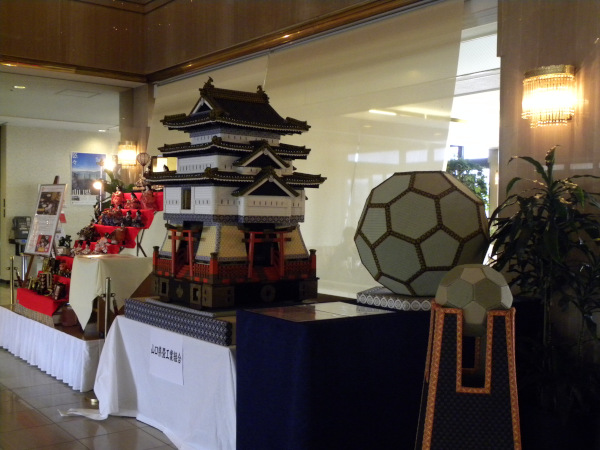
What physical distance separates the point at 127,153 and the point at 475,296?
22.6 ft

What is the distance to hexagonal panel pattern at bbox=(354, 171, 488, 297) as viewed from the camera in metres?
2.82

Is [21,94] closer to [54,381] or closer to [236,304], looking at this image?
[54,381]

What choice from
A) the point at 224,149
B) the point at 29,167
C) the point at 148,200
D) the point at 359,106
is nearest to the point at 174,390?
the point at 224,149

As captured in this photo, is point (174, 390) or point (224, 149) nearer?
point (224, 149)

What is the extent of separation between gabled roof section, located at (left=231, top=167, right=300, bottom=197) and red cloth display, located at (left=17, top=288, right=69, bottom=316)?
2505mm

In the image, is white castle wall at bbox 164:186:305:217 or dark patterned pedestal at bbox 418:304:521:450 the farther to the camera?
white castle wall at bbox 164:186:305:217

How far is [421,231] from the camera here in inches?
111

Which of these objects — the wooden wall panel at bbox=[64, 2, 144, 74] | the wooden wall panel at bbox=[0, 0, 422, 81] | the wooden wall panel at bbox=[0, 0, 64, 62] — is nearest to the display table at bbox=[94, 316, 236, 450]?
the wooden wall panel at bbox=[0, 0, 422, 81]

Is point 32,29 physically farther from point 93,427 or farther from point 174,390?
point 174,390

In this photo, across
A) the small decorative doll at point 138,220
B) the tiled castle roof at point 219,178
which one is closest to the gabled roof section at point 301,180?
the tiled castle roof at point 219,178

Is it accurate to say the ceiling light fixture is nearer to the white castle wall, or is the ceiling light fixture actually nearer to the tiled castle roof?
the tiled castle roof

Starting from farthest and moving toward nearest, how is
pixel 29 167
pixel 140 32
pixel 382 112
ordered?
pixel 29 167 < pixel 140 32 < pixel 382 112

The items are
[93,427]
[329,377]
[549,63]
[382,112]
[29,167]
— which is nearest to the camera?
[329,377]

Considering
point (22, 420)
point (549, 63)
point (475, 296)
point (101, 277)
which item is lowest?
point (22, 420)
